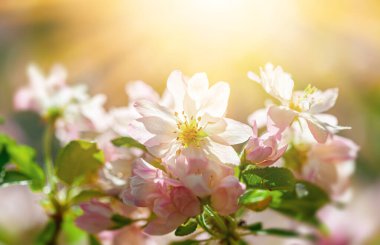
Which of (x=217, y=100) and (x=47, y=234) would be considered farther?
(x=47, y=234)

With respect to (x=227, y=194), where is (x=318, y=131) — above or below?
above

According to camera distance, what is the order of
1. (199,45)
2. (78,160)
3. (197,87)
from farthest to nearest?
(199,45), (78,160), (197,87)

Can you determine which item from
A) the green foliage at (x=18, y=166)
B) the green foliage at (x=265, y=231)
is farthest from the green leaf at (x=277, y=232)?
the green foliage at (x=18, y=166)

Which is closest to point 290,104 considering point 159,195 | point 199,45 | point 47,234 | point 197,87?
point 197,87

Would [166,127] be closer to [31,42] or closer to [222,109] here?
[222,109]

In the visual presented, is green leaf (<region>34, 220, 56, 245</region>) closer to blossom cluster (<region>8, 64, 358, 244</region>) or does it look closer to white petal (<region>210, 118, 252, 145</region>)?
blossom cluster (<region>8, 64, 358, 244</region>)

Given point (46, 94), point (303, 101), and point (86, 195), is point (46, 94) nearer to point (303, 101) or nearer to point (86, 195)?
point (86, 195)

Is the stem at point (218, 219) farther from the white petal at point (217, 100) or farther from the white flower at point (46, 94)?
the white flower at point (46, 94)

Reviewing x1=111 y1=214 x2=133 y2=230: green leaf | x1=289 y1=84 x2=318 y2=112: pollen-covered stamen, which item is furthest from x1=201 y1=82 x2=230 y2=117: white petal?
x1=111 y1=214 x2=133 y2=230: green leaf
